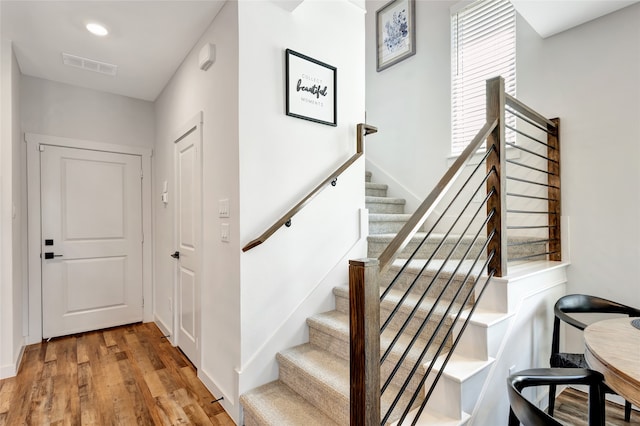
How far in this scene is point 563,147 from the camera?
243 cm

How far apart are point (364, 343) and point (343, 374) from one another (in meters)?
0.89

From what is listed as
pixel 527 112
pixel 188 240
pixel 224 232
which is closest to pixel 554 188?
pixel 527 112

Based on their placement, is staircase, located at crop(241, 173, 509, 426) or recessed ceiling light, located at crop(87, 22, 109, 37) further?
recessed ceiling light, located at crop(87, 22, 109, 37)

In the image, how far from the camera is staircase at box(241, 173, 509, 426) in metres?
1.48

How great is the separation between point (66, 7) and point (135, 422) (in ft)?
9.34

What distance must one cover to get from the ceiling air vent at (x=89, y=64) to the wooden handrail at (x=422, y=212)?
3.26 metres

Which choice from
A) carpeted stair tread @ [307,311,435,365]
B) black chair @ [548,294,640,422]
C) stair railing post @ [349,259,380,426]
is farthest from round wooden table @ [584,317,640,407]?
stair railing post @ [349,259,380,426]

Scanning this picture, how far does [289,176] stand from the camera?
2.24m

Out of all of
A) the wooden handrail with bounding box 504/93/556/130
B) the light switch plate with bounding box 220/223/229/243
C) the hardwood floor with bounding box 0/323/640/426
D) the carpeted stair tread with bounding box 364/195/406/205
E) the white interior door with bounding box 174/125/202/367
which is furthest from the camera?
the carpeted stair tread with bounding box 364/195/406/205

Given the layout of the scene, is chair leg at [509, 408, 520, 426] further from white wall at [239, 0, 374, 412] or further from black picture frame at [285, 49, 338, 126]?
black picture frame at [285, 49, 338, 126]

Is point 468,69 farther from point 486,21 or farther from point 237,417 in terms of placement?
point 237,417

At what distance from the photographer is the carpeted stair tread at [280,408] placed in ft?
5.62

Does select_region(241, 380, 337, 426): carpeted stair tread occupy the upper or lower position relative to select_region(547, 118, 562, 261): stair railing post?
lower

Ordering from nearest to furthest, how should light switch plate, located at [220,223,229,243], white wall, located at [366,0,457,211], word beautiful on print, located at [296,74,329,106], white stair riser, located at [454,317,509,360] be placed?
white stair riser, located at [454,317,509,360]
light switch plate, located at [220,223,229,243]
word beautiful on print, located at [296,74,329,106]
white wall, located at [366,0,457,211]
